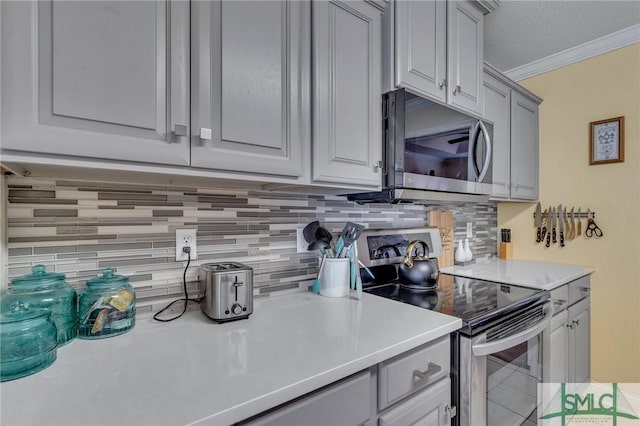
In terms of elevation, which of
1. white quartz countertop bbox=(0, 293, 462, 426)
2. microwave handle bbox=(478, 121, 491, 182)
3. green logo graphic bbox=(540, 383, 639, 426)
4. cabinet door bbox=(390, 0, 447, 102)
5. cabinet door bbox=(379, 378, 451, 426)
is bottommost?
green logo graphic bbox=(540, 383, 639, 426)

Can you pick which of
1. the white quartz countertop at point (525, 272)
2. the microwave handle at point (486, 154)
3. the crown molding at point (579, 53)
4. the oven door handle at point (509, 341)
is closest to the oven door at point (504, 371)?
the oven door handle at point (509, 341)

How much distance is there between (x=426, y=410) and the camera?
0.95m

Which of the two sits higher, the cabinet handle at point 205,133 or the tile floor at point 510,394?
the cabinet handle at point 205,133

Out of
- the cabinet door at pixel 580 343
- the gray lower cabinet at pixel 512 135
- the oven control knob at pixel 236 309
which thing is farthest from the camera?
the gray lower cabinet at pixel 512 135

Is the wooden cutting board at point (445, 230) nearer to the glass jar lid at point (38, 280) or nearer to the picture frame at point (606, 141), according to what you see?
the picture frame at point (606, 141)

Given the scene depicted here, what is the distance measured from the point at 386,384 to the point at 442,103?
50.1 inches

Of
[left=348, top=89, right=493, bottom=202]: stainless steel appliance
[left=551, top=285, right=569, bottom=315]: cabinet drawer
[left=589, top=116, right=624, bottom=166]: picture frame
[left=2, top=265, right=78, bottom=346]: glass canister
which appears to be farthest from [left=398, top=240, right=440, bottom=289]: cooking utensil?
[left=589, top=116, right=624, bottom=166]: picture frame

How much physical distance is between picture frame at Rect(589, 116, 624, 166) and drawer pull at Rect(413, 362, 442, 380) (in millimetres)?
2176

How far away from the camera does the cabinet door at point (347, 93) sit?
1088 millimetres

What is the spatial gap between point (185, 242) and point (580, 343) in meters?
2.53

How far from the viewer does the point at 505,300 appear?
1.37 meters

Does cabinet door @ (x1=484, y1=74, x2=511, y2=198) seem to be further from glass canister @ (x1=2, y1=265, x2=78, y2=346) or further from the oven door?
glass canister @ (x1=2, y1=265, x2=78, y2=346)

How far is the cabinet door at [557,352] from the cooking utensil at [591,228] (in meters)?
0.74

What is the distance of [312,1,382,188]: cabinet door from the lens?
109 centimetres
